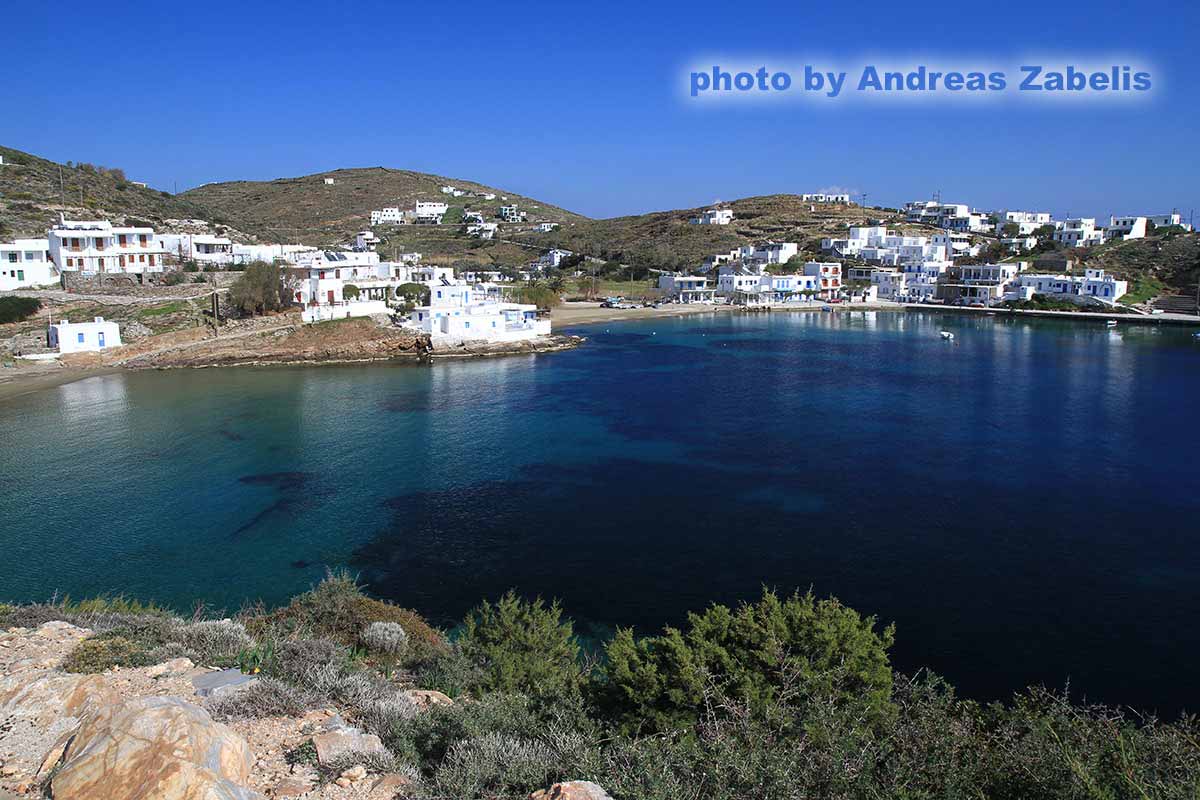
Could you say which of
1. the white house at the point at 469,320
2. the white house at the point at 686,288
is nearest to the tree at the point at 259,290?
the white house at the point at 469,320

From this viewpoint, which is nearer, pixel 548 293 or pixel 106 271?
pixel 106 271

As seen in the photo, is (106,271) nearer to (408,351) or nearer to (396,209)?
(408,351)

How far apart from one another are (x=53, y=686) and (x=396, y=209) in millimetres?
111560

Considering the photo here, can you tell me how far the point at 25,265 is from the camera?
130 feet

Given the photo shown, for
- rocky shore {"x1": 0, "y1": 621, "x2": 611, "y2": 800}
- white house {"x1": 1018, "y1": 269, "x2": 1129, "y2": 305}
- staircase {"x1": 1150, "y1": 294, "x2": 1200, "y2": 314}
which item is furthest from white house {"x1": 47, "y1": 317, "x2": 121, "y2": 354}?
staircase {"x1": 1150, "y1": 294, "x2": 1200, "y2": 314}

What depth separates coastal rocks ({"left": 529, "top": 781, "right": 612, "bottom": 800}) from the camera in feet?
14.3

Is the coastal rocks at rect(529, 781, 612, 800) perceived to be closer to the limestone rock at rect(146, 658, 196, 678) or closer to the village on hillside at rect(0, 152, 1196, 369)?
the limestone rock at rect(146, 658, 196, 678)

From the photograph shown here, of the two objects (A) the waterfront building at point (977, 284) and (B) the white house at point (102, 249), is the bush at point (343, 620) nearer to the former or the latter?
(B) the white house at point (102, 249)

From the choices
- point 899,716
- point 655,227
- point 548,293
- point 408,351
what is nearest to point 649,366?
point 408,351

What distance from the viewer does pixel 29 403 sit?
90.8 ft

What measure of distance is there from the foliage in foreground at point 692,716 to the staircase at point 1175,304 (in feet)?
221

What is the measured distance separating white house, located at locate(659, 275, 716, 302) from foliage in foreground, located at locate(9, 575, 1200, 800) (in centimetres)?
6338

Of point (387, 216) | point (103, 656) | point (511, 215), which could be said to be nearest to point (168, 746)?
point (103, 656)

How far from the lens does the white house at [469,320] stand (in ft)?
138
